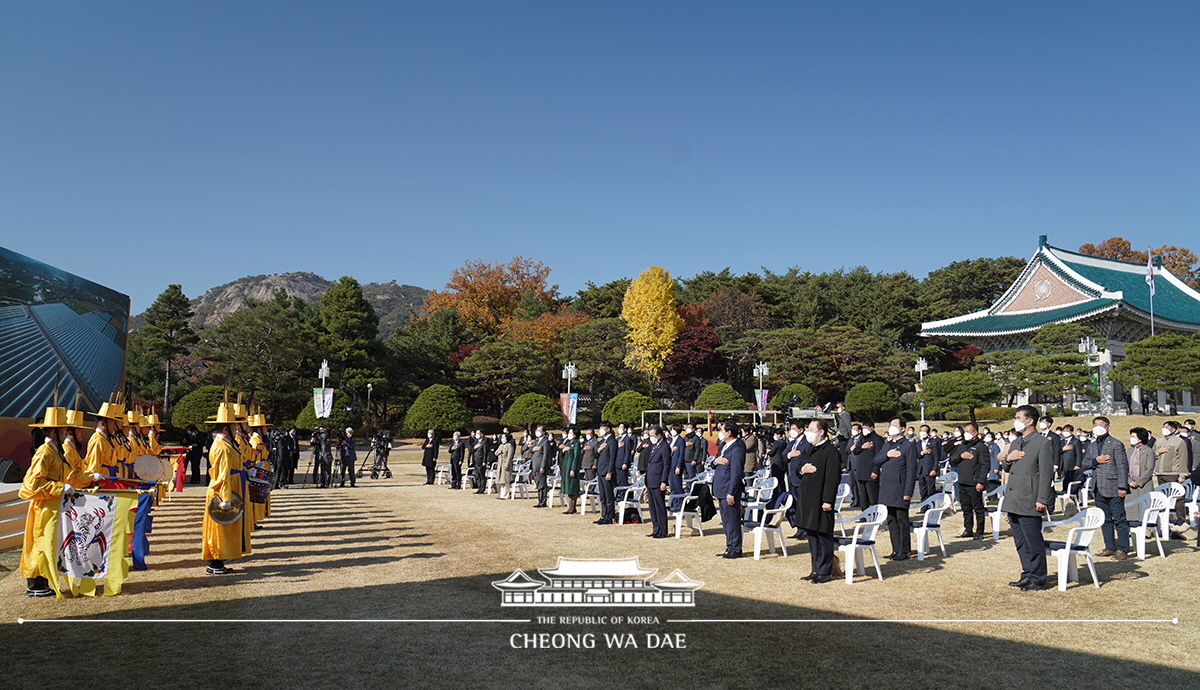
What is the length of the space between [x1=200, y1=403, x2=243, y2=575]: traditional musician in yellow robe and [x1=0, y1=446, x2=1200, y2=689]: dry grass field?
33 centimetres

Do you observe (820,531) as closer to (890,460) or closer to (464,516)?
(890,460)

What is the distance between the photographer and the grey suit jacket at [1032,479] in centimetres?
739

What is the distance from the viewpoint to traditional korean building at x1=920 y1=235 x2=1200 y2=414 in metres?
38.6

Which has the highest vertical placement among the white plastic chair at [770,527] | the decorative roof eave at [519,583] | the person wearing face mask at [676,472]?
the person wearing face mask at [676,472]

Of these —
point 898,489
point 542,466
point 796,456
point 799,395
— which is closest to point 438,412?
point 542,466

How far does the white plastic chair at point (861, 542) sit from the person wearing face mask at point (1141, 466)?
4.37 meters

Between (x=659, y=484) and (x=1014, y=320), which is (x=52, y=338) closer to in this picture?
(x=659, y=484)

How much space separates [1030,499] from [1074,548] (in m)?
0.78

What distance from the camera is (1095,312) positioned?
126ft

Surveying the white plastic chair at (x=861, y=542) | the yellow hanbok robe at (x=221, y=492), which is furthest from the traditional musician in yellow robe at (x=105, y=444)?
the white plastic chair at (x=861, y=542)

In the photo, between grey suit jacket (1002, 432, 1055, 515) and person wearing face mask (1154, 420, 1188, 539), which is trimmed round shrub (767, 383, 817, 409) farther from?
grey suit jacket (1002, 432, 1055, 515)

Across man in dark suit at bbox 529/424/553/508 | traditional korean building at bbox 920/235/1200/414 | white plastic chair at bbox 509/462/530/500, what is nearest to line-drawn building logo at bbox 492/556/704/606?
man in dark suit at bbox 529/424/553/508

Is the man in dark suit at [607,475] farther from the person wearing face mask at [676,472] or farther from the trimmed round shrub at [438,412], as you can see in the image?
the trimmed round shrub at [438,412]

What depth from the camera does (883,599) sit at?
278 inches
